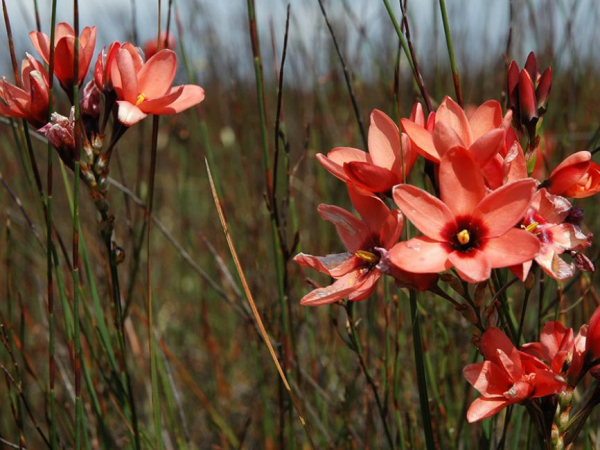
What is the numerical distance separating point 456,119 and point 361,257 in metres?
0.21

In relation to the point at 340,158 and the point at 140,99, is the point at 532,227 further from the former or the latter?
the point at 140,99

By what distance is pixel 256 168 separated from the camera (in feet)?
8.07

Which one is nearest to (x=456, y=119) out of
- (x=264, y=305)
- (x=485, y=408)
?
(x=485, y=408)

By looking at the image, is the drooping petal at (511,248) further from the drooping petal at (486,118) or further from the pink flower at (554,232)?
the drooping petal at (486,118)

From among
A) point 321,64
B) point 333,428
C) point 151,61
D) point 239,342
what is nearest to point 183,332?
point 239,342

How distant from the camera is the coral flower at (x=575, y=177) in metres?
0.70

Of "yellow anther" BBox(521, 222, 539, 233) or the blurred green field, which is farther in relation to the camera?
the blurred green field

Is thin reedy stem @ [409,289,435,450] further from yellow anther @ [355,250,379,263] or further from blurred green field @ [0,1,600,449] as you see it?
blurred green field @ [0,1,600,449]

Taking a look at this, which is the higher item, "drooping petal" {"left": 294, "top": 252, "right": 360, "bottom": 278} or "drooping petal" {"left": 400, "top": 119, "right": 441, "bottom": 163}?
"drooping petal" {"left": 400, "top": 119, "right": 441, "bottom": 163}

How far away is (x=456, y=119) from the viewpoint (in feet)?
2.36

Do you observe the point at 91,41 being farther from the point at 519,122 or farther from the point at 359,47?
the point at 359,47

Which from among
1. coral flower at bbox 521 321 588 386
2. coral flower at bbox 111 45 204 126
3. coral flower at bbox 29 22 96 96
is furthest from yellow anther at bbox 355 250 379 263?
coral flower at bbox 29 22 96 96

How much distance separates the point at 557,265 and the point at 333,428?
3.85 feet

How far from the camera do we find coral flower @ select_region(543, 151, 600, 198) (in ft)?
2.31
